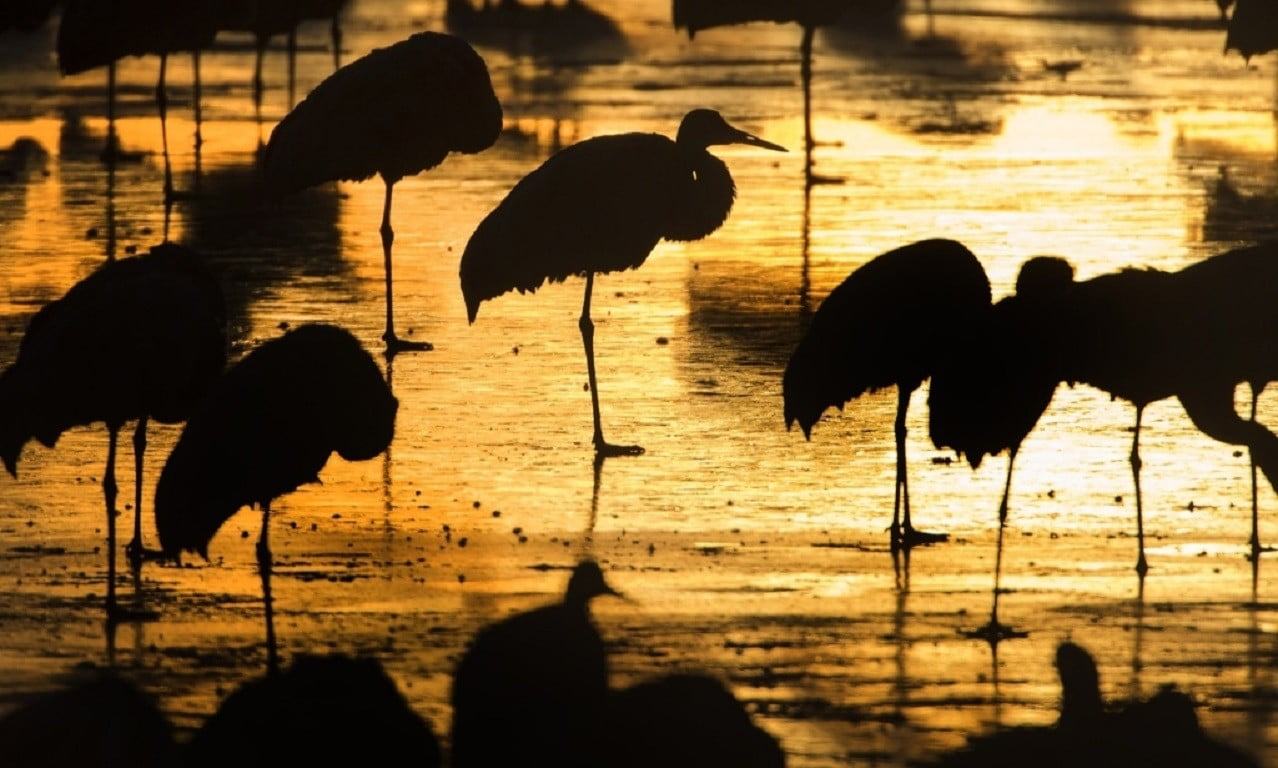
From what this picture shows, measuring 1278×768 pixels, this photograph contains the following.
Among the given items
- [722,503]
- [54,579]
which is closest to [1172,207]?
[722,503]

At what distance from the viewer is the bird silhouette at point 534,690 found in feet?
25.9

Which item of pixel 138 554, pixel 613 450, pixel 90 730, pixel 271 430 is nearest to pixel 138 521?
pixel 138 554

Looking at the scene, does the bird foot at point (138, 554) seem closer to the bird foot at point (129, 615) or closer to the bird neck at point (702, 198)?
the bird foot at point (129, 615)

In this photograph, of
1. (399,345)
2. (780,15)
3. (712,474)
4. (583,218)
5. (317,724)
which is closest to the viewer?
(317,724)

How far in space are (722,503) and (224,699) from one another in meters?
3.02

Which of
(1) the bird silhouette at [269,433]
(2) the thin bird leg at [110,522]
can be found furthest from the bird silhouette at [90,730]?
(2) the thin bird leg at [110,522]

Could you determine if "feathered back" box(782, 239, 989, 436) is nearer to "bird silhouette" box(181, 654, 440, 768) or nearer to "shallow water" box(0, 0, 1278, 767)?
"shallow water" box(0, 0, 1278, 767)

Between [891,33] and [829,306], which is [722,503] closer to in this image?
[829,306]

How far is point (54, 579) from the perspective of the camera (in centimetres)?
966

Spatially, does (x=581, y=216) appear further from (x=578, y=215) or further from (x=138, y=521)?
(x=138, y=521)

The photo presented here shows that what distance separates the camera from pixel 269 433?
29.5 ft

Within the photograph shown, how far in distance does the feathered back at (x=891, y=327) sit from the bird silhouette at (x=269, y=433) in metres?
1.65

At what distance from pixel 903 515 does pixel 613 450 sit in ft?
5.71

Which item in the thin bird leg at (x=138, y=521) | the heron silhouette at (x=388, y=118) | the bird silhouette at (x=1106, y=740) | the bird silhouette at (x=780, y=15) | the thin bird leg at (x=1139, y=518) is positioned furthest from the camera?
the bird silhouette at (x=780, y=15)
